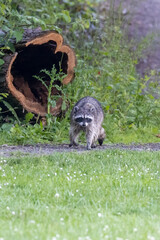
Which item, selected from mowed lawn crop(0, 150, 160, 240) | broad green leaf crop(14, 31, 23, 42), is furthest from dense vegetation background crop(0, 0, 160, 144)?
mowed lawn crop(0, 150, 160, 240)

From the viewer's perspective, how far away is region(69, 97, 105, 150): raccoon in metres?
8.86

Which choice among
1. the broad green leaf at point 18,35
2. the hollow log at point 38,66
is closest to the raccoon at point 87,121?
the hollow log at point 38,66

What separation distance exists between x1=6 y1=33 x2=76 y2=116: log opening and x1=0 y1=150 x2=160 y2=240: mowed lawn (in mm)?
3064

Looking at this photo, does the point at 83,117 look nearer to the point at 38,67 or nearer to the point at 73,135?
Result: the point at 73,135

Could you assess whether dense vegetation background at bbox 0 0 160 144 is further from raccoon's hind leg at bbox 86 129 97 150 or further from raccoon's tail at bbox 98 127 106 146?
raccoon's hind leg at bbox 86 129 97 150

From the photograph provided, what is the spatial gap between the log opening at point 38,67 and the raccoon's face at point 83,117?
1.37m

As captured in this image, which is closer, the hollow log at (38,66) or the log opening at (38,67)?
the hollow log at (38,66)

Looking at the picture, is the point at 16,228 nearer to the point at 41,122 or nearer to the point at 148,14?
the point at 41,122

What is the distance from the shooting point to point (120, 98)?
1175 centimetres

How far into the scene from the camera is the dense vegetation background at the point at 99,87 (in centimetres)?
955

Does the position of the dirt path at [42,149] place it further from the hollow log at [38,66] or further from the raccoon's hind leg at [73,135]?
the hollow log at [38,66]

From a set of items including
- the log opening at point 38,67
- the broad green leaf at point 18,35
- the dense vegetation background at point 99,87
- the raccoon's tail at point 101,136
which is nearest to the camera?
the broad green leaf at point 18,35

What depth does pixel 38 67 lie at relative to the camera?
11.0 metres

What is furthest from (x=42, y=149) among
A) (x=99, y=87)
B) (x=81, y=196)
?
(x=99, y=87)
